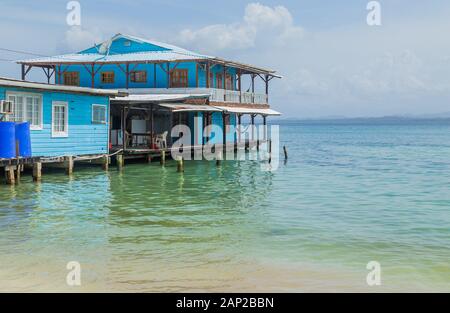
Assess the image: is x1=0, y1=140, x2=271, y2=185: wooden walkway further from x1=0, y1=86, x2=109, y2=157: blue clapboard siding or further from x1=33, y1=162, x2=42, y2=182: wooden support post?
x1=0, y1=86, x2=109, y2=157: blue clapboard siding

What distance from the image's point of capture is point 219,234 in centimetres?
1380

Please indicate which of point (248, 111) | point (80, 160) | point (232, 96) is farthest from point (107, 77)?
point (80, 160)

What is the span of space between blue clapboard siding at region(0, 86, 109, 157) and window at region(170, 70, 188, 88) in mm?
11214

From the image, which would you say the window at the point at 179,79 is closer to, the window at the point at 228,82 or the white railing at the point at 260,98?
the window at the point at 228,82

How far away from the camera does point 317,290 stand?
923cm

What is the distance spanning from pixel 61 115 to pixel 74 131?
107 centimetres

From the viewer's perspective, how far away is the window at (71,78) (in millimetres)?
40812

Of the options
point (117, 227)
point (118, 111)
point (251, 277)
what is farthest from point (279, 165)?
point (251, 277)

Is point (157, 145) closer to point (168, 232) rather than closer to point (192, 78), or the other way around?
point (192, 78)

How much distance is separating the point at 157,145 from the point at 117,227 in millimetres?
18756

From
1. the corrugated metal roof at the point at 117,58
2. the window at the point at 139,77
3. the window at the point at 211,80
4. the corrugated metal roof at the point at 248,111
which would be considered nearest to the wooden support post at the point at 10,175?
the corrugated metal roof at the point at 248,111

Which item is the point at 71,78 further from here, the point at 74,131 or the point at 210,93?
the point at 74,131

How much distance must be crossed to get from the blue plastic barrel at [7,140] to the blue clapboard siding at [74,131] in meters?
1.75

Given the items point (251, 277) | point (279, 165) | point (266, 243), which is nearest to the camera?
point (251, 277)
